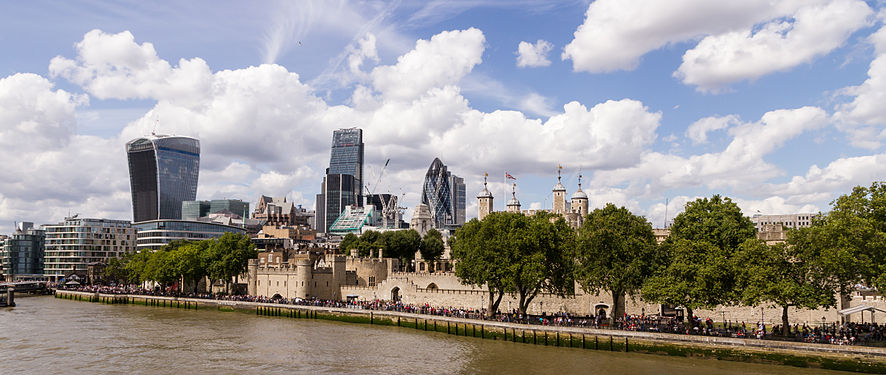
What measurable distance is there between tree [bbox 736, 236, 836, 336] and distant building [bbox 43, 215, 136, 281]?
155532 millimetres

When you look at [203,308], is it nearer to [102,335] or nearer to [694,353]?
[102,335]

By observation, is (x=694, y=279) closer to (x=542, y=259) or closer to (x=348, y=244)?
(x=542, y=259)

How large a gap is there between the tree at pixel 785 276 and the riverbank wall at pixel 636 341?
9.71ft

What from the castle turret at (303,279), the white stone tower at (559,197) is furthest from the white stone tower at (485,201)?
the castle turret at (303,279)

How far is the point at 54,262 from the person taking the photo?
535ft

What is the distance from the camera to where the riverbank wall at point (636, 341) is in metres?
40.0

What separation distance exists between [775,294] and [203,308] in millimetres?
67442

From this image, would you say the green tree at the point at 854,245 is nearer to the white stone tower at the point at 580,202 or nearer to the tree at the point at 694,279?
the tree at the point at 694,279

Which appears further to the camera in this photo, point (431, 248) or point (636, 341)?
point (431, 248)

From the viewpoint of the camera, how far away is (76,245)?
163375 millimetres

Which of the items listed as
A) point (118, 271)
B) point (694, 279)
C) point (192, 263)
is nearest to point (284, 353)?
point (694, 279)

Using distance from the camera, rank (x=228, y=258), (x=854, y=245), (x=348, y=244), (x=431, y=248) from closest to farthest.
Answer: (x=854, y=245), (x=228, y=258), (x=431, y=248), (x=348, y=244)

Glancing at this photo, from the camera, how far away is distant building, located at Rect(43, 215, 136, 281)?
162m

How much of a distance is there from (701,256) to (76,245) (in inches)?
Result: 6248
